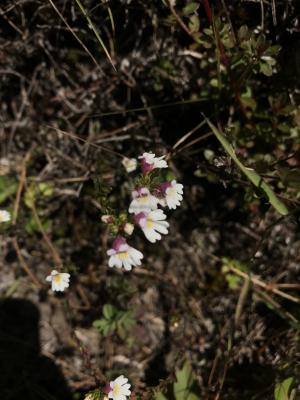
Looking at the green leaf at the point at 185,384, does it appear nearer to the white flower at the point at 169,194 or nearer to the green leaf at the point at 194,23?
the white flower at the point at 169,194

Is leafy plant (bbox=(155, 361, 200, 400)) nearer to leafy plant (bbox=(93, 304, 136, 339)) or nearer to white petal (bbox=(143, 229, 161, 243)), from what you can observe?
leafy plant (bbox=(93, 304, 136, 339))

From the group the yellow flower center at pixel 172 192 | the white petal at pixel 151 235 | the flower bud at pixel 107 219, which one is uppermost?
the flower bud at pixel 107 219

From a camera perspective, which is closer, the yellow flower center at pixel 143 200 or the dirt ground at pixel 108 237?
the yellow flower center at pixel 143 200

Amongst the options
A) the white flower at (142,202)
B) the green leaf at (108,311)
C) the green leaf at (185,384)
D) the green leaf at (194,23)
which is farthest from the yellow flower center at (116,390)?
the green leaf at (194,23)

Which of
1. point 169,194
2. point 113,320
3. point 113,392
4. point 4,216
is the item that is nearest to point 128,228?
point 169,194

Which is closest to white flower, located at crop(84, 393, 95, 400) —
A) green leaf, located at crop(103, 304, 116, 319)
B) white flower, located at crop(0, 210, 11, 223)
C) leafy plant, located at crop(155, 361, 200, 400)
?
leafy plant, located at crop(155, 361, 200, 400)
